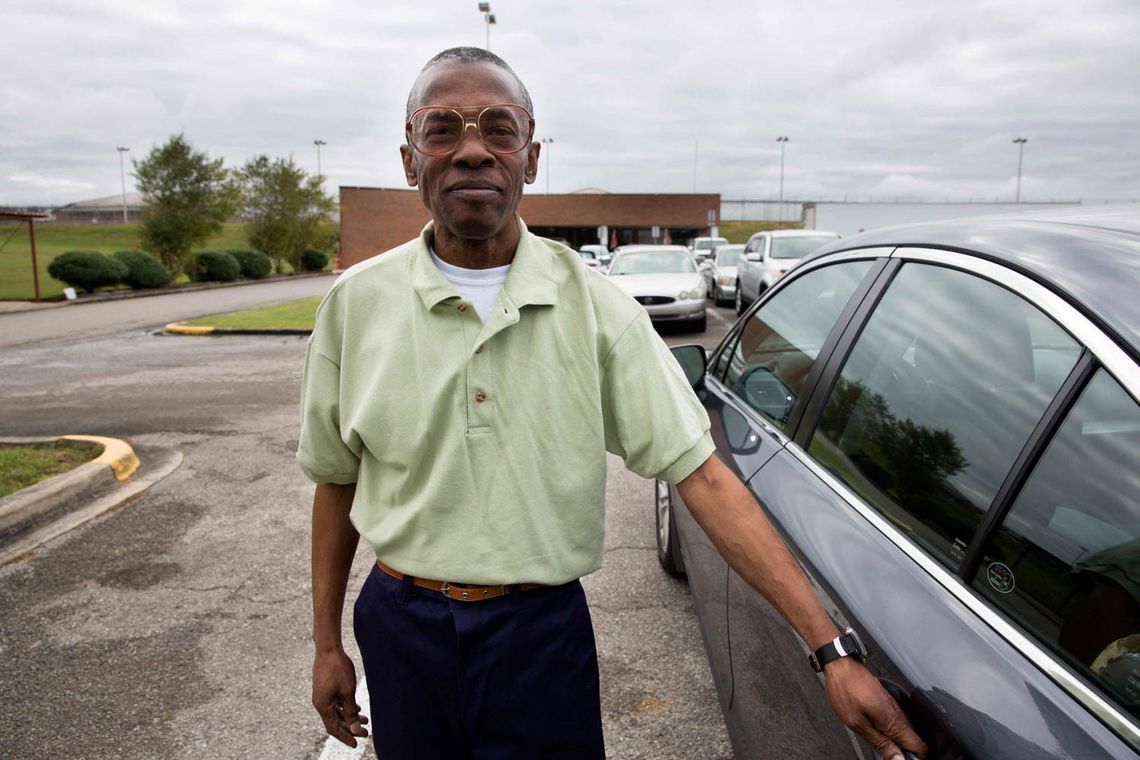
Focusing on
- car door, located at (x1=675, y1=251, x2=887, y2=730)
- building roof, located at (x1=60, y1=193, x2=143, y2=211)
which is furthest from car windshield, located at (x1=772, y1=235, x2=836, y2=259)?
building roof, located at (x1=60, y1=193, x2=143, y2=211)

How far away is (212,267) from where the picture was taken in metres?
33.0

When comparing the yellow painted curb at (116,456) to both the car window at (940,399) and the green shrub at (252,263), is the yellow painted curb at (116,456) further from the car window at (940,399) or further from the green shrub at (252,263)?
the green shrub at (252,263)

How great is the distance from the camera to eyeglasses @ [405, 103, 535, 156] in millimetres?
1577

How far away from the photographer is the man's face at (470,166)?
1.57 meters

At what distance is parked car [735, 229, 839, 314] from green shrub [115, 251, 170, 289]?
19.5 metres

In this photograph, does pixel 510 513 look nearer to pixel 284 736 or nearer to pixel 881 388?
pixel 881 388

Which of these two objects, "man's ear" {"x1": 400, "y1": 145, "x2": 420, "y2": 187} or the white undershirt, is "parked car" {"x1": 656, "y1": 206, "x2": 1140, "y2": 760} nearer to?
the white undershirt

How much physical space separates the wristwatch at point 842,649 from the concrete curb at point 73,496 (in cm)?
453

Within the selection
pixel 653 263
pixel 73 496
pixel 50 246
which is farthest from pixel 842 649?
pixel 50 246

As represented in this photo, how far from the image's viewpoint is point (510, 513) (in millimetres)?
1554

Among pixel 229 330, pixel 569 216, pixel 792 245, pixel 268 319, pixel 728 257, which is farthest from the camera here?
pixel 569 216

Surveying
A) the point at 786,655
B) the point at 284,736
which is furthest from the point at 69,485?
the point at 786,655

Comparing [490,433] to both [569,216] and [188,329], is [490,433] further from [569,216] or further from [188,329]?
[569,216]

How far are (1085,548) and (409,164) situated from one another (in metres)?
1.39
